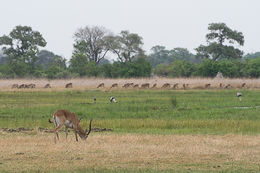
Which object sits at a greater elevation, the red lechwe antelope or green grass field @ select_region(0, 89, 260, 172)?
the red lechwe antelope

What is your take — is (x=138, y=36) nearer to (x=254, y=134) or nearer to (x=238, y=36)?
(x=238, y=36)

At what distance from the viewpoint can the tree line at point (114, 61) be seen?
63.3 metres

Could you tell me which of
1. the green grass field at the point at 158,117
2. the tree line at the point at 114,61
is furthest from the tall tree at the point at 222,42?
the green grass field at the point at 158,117

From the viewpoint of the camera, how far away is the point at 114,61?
225 ft

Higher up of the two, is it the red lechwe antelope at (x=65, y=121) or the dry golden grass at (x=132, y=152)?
the red lechwe antelope at (x=65, y=121)

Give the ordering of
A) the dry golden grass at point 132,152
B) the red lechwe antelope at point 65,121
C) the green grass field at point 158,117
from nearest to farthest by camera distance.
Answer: the dry golden grass at point 132,152 → the red lechwe antelope at point 65,121 → the green grass field at point 158,117

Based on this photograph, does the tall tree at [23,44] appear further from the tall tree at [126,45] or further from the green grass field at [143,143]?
the green grass field at [143,143]

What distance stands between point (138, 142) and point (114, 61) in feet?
180

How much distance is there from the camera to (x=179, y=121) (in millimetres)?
19594

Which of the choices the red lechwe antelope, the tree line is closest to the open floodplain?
the red lechwe antelope

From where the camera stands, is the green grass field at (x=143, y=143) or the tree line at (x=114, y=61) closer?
the green grass field at (x=143, y=143)

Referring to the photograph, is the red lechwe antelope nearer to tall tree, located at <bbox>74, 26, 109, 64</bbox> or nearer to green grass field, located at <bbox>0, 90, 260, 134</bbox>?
green grass field, located at <bbox>0, 90, 260, 134</bbox>

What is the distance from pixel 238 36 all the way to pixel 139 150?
6276cm

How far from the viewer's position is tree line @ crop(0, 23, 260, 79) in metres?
63.3
